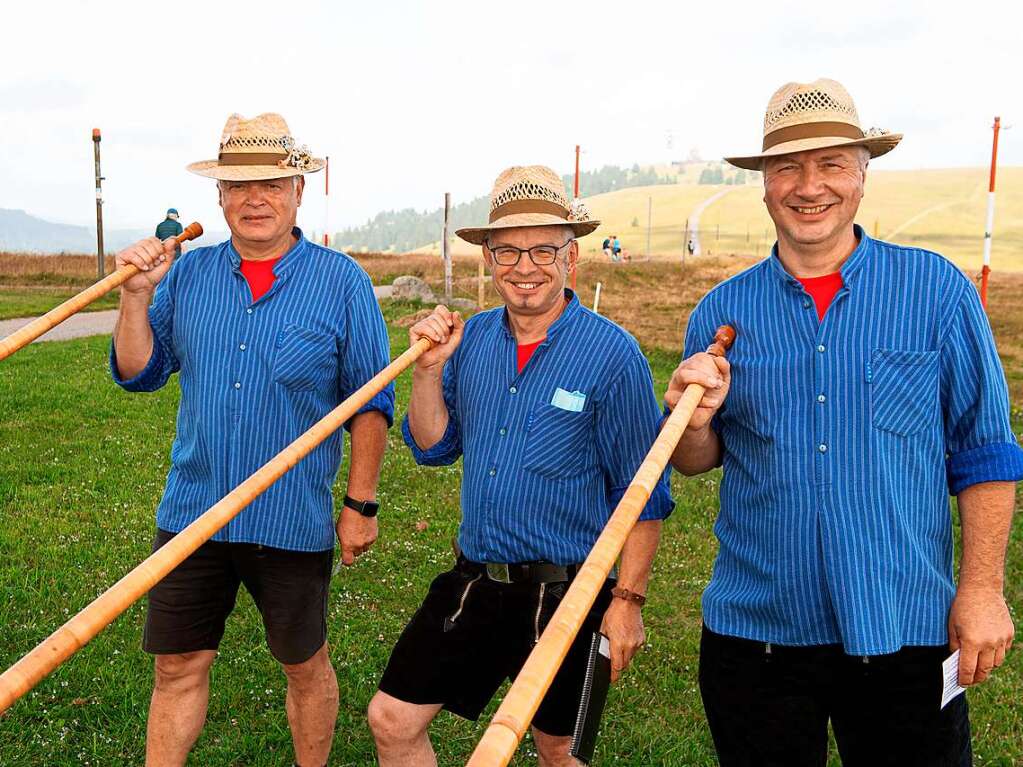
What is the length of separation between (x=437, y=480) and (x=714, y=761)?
495cm

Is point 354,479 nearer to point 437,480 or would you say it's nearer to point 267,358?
point 267,358

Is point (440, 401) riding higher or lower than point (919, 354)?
lower

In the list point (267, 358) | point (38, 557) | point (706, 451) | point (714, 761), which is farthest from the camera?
point (38, 557)

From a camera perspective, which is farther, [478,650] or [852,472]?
[478,650]

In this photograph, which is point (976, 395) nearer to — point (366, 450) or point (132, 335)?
point (366, 450)

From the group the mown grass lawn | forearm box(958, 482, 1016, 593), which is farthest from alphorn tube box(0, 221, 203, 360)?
forearm box(958, 482, 1016, 593)

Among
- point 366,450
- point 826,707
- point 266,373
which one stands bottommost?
point 826,707

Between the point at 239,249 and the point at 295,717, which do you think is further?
the point at 295,717

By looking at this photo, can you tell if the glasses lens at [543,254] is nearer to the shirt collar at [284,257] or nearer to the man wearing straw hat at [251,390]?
the man wearing straw hat at [251,390]

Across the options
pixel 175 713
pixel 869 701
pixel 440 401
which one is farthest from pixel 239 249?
pixel 869 701

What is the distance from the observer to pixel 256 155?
12.2 feet

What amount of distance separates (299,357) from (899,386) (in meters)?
2.11

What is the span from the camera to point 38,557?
6.86m

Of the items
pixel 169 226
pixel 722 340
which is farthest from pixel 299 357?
pixel 169 226
